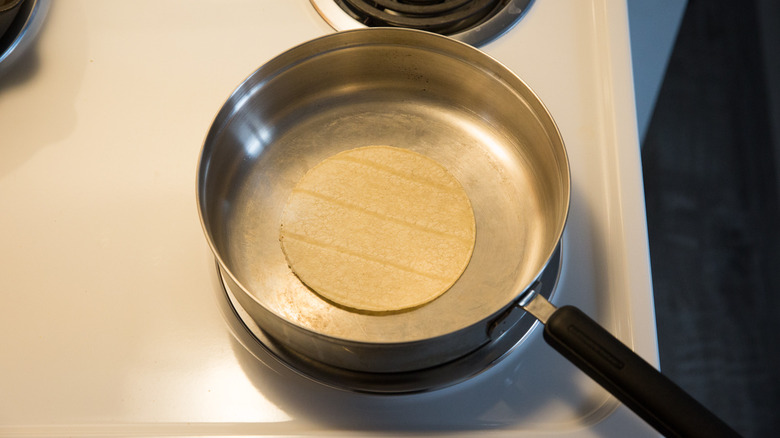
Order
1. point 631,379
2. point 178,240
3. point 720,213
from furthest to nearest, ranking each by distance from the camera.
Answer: point 720,213 < point 178,240 < point 631,379

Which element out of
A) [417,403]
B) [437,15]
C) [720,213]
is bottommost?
[720,213]

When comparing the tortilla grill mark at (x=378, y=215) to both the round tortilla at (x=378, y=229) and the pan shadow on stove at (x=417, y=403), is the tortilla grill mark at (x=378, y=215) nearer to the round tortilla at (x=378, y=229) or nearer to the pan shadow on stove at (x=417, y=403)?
the round tortilla at (x=378, y=229)

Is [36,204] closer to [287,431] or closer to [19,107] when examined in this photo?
[19,107]

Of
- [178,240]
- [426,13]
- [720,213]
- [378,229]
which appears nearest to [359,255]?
[378,229]

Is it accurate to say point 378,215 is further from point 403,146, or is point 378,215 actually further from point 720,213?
point 720,213

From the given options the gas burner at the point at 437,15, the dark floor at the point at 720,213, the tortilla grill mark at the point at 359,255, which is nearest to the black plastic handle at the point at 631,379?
the tortilla grill mark at the point at 359,255

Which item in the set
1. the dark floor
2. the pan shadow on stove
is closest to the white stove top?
the pan shadow on stove

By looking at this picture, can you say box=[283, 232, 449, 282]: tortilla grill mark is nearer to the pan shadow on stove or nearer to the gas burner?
the pan shadow on stove
